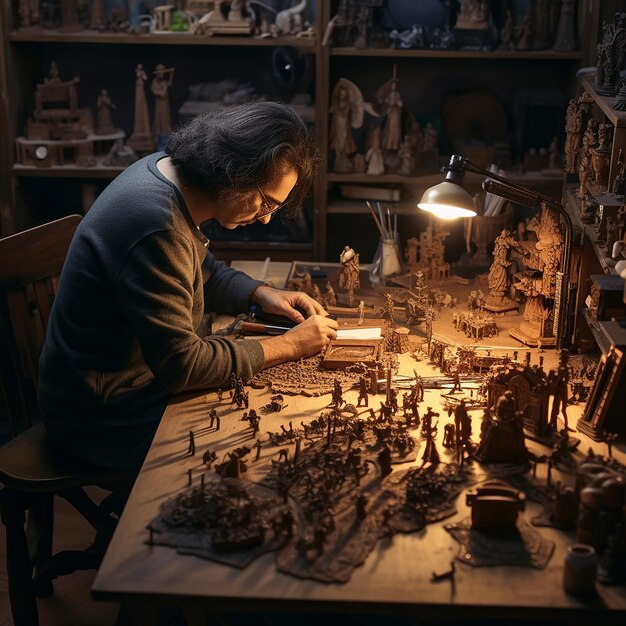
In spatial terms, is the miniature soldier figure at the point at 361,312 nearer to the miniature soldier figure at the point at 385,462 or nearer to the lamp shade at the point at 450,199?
the lamp shade at the point at 450,199

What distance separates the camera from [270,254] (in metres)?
4.78

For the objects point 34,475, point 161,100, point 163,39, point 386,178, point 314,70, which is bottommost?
point 34,475

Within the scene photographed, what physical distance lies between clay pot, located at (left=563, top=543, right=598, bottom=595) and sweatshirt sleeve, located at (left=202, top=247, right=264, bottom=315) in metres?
1.69

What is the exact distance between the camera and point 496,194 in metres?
2.82

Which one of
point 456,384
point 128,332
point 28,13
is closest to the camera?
point 456,384

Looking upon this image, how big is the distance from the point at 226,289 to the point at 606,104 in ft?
4.34

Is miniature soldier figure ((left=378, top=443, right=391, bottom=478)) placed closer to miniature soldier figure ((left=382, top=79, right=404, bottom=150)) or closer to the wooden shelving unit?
the wooden shelving unit

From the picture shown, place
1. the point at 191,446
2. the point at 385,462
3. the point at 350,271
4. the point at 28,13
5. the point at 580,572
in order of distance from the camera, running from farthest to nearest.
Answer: the point at 28,13 < the point at 350,271 < the point at 191,446 < the point at 385,462 < the point at 580,572

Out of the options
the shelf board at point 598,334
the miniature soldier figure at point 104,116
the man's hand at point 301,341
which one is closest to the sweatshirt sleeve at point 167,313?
the man's hand at point 301,341

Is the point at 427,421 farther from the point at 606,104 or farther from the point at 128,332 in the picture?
the point at 606,104

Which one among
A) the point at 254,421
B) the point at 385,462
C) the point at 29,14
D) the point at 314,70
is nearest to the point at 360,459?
the point at 385,462

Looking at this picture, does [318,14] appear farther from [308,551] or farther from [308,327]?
[308,551]

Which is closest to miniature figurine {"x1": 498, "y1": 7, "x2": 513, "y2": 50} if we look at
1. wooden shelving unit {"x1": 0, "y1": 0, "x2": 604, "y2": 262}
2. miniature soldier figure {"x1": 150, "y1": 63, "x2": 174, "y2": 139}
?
wooden shelving unit {"x1": 0, "y1": 0, "x2": 604, "y2": 262}

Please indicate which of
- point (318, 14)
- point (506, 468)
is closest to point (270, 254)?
point (318, 14)
